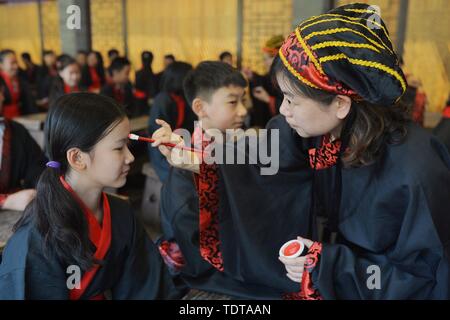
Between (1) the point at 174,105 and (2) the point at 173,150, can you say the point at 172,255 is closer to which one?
(2) the point at 173,150

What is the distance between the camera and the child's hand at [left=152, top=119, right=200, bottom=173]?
1.49 meters

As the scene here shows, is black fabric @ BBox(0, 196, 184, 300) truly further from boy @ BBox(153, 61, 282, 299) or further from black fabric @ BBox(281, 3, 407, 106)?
black fabric @ BBox(281, 3, 407, 106)

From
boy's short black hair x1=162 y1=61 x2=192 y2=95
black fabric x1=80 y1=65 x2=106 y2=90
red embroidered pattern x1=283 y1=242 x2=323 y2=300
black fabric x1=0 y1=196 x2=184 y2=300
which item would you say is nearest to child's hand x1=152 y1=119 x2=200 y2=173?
black fabric x1=0 y1=196 x2=184 y2=300

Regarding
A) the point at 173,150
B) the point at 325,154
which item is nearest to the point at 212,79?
the point at 173,150

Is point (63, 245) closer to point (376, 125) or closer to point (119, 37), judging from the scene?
point (376, 125)

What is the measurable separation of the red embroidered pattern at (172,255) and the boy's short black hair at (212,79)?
30.1 inches

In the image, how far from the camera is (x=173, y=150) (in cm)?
159

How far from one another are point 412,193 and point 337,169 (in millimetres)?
288

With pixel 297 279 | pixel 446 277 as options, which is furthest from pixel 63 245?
pixel 446 277

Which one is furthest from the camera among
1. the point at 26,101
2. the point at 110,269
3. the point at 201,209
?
the point at 26,101

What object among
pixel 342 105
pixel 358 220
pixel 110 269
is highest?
pixel 342 105

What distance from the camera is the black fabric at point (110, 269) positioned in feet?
4.08

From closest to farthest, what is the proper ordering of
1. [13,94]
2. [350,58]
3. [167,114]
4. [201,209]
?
1. [350,58]
2. [201,209]
3. [167,114]
4. [13,94]

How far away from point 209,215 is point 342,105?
0.70 metres
